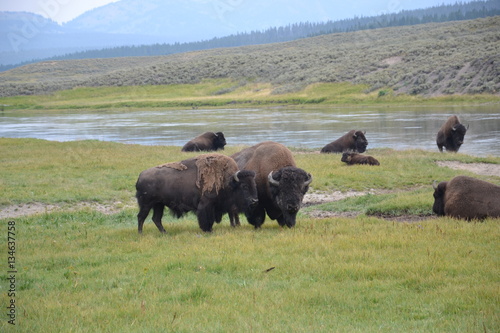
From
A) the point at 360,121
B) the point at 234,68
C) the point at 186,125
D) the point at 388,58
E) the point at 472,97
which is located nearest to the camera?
the point at 360,121

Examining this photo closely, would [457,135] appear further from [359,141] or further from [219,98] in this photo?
[219,98]

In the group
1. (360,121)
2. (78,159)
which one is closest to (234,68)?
(360,121)

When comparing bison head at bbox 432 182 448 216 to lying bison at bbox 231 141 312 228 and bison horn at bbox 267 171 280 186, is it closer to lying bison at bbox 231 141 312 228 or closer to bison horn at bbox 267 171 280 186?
lying bison at bbox 231 141 312 228

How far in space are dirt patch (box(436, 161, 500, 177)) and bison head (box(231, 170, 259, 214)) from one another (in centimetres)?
1034

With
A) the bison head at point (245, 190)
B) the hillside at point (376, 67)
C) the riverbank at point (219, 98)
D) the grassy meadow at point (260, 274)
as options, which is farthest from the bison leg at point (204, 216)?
the hillside at point (376, 67)

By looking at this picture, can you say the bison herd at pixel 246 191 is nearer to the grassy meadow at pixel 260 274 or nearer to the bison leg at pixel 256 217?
the bison leg at pixel 256 217

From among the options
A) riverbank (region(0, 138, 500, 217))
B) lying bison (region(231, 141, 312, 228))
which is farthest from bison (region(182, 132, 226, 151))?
lying bison (region(231, 141, 312, 228))

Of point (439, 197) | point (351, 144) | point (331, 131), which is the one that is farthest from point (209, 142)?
point (439, 197)

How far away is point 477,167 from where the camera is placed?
19609 millimetres

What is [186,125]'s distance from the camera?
47562 millimetres

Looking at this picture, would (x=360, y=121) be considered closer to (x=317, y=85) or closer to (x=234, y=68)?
(x=317, y=85)

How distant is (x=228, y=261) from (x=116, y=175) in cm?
1189

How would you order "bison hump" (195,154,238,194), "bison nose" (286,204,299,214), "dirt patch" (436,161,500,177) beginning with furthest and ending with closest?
"dirt patch" (436,161,500,177) → "bison hump" (195,154,238,194) → "bison nose" (286,204,299,214)

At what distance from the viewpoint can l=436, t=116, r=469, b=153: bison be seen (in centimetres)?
2494
